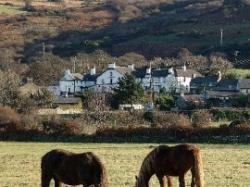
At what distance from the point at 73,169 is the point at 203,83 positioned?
105 metres

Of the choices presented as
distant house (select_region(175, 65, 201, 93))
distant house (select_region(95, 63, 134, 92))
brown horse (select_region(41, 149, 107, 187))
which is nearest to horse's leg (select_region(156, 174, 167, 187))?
brown horse (select_region(41, 149, 107, 187))

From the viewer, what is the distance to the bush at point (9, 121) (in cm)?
6731

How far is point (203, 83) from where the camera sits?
4892 inches

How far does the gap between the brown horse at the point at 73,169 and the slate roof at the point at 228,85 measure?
93.4 metres

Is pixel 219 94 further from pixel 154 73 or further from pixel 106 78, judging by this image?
pixel 106 78

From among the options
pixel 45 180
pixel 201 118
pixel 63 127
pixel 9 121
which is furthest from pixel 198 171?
pixel 201 118

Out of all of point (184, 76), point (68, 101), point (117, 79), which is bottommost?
point (68, 101)

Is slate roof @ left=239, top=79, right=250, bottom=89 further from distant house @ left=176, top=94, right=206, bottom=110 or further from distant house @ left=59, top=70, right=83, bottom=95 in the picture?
distant house @ left=59, top=70, right=83, bottom=95

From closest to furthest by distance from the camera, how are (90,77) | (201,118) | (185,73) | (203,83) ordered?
(201,118) < (203,83) < (185,73) < (90,77)

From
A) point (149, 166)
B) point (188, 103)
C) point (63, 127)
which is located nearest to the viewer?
point (149, 166)

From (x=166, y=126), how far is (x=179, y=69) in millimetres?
69373

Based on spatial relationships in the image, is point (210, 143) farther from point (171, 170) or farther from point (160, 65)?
point (160, 65)

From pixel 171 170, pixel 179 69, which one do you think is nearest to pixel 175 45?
pixel 179 69

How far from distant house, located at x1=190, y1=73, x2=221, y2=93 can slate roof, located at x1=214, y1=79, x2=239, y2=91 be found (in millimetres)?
1700
